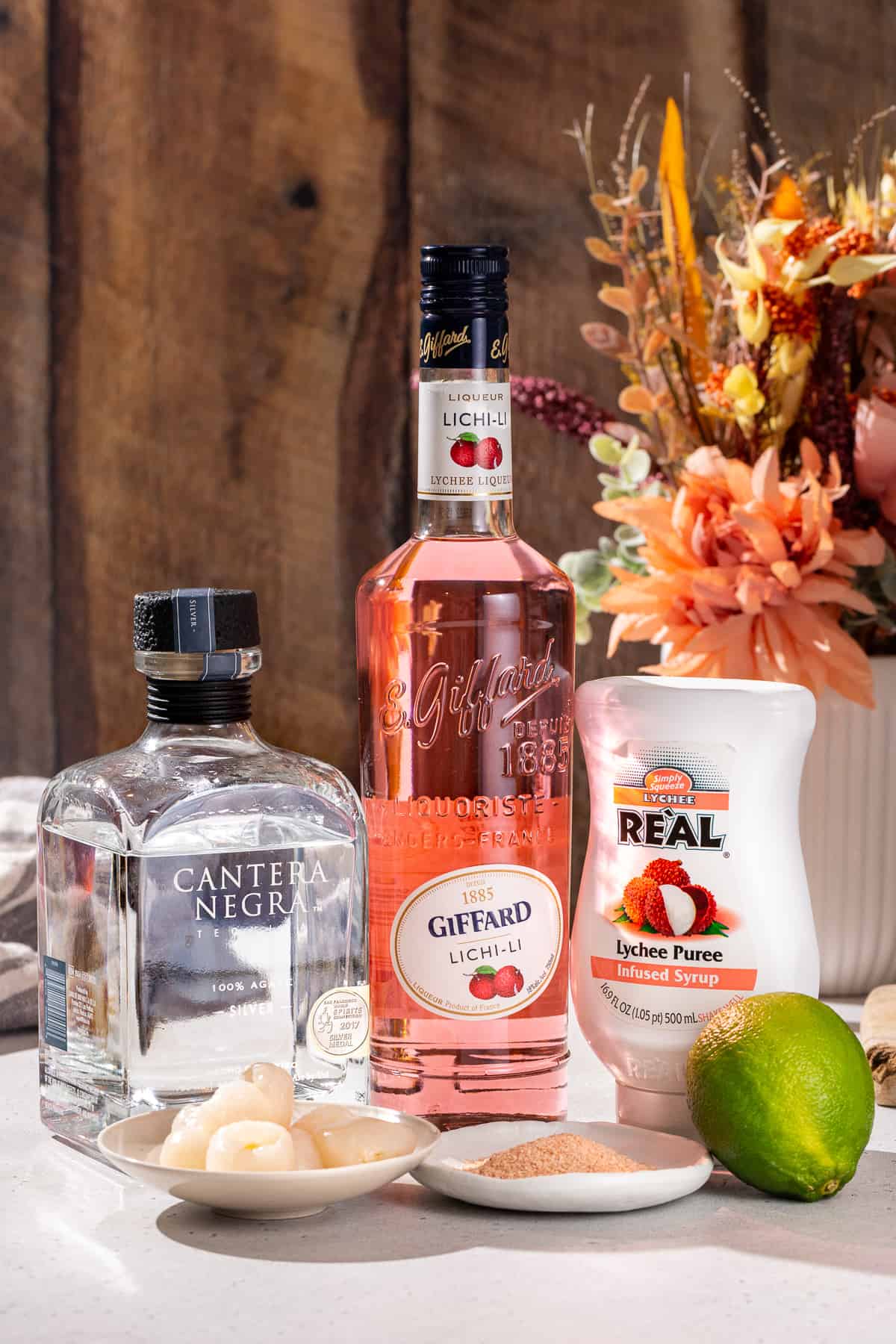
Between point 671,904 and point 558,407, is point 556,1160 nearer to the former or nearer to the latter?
point 671,904

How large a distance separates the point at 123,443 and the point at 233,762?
600 mm

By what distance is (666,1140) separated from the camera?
68 centimetres

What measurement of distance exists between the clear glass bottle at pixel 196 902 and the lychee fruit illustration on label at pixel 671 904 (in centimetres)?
12

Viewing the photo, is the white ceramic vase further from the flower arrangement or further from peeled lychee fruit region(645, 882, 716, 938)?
peeled lychee fruit region(645, 882, 716, 938)

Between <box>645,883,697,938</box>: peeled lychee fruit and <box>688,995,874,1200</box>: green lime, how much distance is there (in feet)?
0.16

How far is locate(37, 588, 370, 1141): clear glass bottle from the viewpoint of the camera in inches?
27.4

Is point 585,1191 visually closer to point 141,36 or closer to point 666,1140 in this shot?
point 666,1140

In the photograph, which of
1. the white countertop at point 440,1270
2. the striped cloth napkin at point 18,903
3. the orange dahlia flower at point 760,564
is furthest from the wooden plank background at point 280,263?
the white countertop at point 440,1270

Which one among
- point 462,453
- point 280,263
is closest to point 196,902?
point 462,453

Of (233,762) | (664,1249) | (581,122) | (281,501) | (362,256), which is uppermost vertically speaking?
(581,122)

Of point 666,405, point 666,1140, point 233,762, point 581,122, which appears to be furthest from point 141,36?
point 666,1140

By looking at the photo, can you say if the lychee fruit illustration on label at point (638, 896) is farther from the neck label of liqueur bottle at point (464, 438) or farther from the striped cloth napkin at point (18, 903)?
the striped cloth napkin at point (18, 903)

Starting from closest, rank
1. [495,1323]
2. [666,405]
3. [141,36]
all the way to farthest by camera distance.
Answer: [495,1323]
[666,405]
[141,36]

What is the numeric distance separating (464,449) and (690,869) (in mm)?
199
